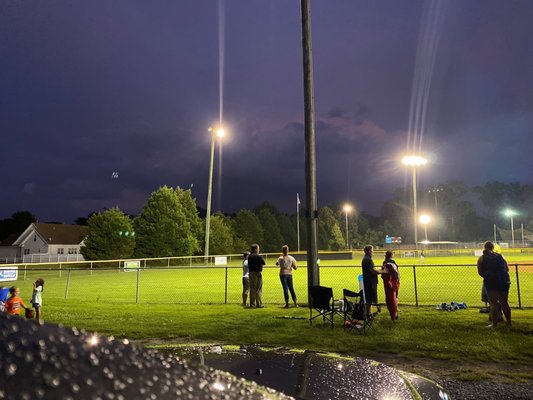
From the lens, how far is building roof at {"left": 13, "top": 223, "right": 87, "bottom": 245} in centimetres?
7375

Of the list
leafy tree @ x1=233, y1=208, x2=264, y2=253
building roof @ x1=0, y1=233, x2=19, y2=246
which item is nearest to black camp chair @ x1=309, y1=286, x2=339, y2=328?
leafy tree @ x1=233, y1=208, x2=264, y2=253

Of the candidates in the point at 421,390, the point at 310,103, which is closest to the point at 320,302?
the point at 310,103

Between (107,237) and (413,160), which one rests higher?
(413,160)

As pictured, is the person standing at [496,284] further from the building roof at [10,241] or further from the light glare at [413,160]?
the building roof at [10,241]

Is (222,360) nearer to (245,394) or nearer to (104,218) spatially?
(245,394)

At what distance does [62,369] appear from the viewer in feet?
1.99

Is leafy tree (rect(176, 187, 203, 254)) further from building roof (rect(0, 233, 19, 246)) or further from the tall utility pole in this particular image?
the tall utility pole

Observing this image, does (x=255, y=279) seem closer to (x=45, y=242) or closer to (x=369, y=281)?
(x=369, y=281)

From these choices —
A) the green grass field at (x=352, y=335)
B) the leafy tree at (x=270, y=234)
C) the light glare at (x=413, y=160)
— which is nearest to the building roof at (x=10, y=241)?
the leafy tree at (x=270, y=234)

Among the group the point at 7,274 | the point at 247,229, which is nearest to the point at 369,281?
the point at 7,274

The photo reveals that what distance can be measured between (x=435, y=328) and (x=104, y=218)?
164ft

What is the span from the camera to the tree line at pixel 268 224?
175 ft

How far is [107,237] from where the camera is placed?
5175 cm

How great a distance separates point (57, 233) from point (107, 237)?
3019cm
